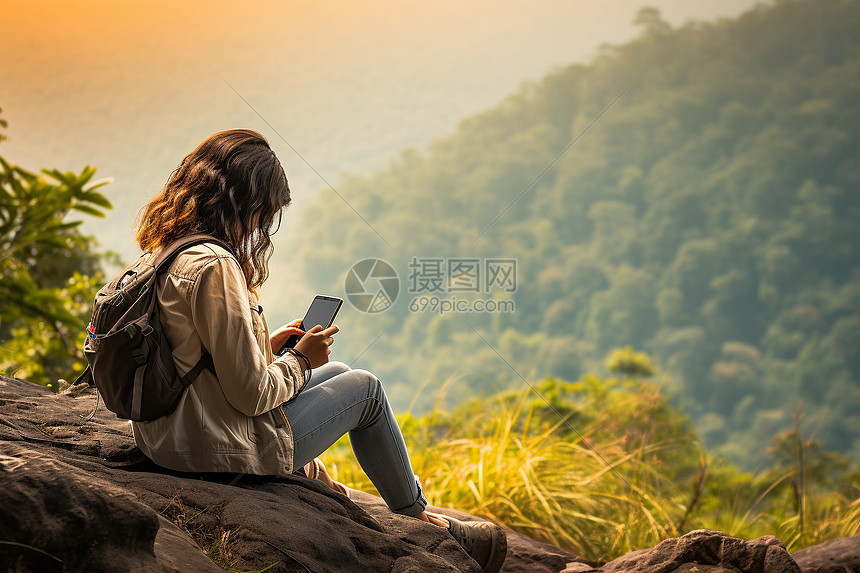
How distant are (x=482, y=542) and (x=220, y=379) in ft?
2.45

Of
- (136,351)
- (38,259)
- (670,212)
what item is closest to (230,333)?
(136,351)

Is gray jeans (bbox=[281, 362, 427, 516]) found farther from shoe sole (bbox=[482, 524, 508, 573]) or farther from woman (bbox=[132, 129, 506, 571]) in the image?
shoe sole (bbox=[482, 524, 508, 573])

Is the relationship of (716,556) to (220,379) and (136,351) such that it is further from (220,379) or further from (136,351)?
(136,351)

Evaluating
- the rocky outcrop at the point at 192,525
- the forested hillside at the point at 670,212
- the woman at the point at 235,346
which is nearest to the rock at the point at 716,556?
the rocky outcrop at the point at 192,525

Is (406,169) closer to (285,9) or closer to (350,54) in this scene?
(350,54)

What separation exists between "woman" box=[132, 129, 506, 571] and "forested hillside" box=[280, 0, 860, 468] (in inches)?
526

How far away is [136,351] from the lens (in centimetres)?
102

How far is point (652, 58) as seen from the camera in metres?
16.4

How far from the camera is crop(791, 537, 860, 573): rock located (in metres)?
1.51

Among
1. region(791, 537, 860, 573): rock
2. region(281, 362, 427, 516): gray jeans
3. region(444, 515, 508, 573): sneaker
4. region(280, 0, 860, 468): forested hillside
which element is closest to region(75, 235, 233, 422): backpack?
region(281, 362, 427, 516): gray jeans

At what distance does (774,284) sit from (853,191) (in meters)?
3.37

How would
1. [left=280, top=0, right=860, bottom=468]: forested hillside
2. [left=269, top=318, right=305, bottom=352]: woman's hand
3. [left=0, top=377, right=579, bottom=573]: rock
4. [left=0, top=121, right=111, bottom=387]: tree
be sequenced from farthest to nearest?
1. [left=280, top=0, right=860, bottom=468]: forested hillside
2. [left=0, top=121, right=111, bottom=387]: tree
3. [left=269, top=318, right=305, bottom=352]: woman's hand
4. [left=0, top=377, right=579, bottom=573]: rock

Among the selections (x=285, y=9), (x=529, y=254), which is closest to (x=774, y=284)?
(x=529, y=254)

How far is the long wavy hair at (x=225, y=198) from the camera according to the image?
113 centimetres
